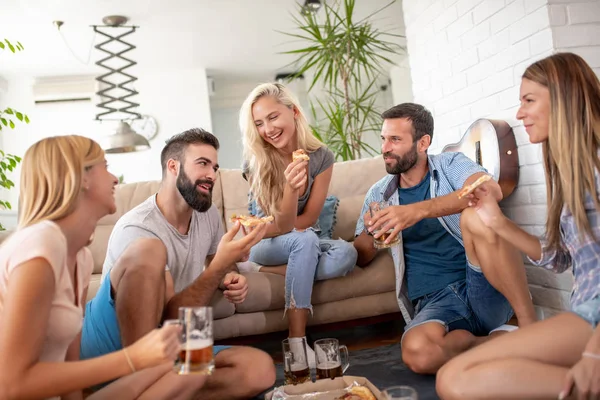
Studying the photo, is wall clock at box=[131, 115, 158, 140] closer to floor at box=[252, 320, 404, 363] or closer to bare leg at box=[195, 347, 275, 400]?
floor at box=[252, 320, 404, 363]

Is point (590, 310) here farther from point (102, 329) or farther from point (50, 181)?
point (102, 329)

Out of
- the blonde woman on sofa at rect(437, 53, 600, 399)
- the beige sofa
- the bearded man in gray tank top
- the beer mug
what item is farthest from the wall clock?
the blonde woman on sofa at rect(437, 53, 600, 399)

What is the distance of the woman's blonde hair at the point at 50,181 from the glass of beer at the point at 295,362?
107 cm

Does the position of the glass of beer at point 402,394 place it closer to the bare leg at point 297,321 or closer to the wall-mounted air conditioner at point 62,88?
the bare leg at point 297,321

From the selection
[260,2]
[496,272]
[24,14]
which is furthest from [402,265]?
[24,14]

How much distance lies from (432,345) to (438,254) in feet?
1.50

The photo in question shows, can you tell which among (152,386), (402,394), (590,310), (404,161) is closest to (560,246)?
(590,310)

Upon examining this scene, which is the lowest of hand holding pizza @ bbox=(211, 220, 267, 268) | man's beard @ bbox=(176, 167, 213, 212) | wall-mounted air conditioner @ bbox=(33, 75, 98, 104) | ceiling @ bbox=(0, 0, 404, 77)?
hand holding pizza @ bbox=(211, 220, 267, 268)

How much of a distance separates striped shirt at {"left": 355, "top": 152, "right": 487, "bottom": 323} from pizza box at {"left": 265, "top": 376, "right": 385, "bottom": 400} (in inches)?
25.0

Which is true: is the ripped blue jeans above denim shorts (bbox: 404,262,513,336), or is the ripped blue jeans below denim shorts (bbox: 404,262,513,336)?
above

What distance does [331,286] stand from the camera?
2.86 meters

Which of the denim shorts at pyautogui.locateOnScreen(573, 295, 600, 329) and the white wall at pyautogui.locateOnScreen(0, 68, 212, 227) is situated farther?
the white wall at pyautogui.locateOnScreen(0, 68, 212, 227)

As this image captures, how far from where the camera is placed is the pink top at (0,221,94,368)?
47.2 inches

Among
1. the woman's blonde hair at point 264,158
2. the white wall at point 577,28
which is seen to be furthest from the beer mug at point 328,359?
the white wall at point 577,28
